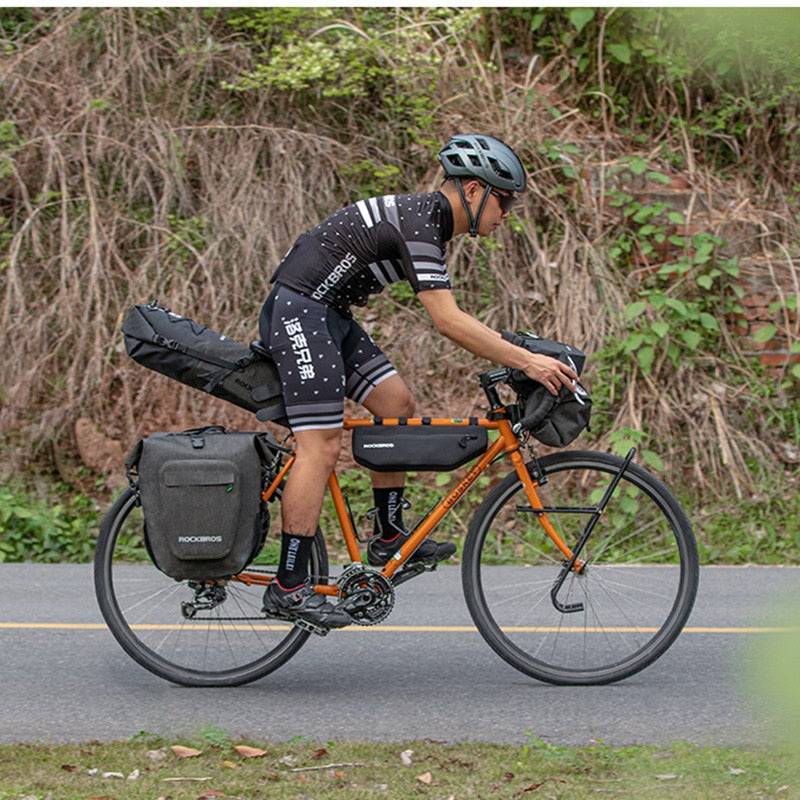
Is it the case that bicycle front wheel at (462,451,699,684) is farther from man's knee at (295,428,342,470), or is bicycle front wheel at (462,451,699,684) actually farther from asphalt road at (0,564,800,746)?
man's knee at (295,428,342,470)

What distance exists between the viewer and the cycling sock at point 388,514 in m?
4.92

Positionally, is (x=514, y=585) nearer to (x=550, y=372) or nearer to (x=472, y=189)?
(x=550, y=372)

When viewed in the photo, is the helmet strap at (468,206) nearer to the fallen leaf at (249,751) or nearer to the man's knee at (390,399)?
the man's knee at (390,399)

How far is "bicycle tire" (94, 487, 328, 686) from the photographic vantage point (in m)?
4.77

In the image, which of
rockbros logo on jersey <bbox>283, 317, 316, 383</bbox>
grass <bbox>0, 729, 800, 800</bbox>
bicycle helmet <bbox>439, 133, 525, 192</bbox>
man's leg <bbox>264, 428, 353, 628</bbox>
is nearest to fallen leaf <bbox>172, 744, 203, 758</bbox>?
grass <bbox>0, 729, 800, 800</bbox>

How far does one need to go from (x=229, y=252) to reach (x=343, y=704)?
5756 millimetres

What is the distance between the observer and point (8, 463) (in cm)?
872

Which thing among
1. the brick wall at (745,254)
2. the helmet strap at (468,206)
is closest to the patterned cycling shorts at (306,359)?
the helmet strap at (468,206)

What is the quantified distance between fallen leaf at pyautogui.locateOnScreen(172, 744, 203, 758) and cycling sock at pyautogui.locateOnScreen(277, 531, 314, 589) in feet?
2.86

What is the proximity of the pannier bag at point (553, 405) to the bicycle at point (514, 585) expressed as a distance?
0.10 m

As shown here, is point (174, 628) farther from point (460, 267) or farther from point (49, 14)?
point (49, 14)

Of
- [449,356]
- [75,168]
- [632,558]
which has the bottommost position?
[632,558]

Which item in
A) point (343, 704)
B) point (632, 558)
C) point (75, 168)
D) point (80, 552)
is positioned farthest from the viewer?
point (75, 168)

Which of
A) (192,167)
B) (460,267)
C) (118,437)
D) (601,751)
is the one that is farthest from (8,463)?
(601,751)
